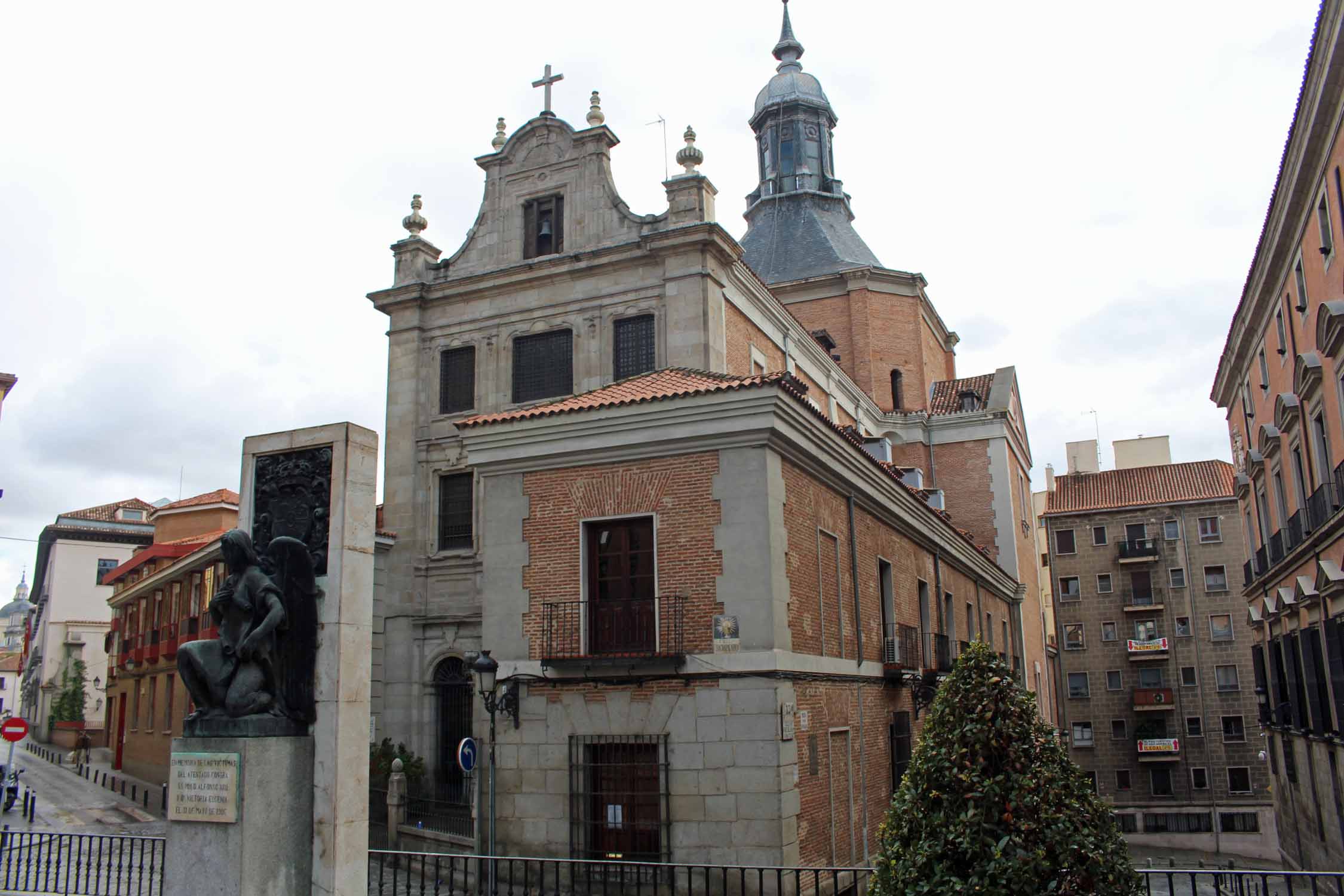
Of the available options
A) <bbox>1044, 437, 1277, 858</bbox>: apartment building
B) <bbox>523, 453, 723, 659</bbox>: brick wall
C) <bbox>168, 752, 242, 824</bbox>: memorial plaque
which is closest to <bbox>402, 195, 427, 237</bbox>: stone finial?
<bbox>523, 453, 723, 659</bbox>: brick wall

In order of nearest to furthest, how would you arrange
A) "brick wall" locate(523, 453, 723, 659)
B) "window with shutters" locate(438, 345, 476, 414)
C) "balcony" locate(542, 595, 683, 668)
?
"balcony" locate(542, 595, 683, 668) → "brick wall" locate(523, 453, 723, 659) → "window with shutters" locate(438, 345, 476, 414)

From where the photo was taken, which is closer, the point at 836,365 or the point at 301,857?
the point at 301,857

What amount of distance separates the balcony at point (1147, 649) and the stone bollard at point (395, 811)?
131 ft

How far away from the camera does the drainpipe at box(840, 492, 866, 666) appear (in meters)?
17.3

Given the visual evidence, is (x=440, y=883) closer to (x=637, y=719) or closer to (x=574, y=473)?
(x=637, y=719)

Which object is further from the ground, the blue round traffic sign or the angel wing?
the angel wing

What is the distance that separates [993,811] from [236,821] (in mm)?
5486

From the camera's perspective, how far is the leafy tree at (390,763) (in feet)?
75.1

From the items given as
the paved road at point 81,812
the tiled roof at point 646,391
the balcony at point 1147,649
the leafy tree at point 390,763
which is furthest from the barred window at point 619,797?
the balcony at point 1147,649

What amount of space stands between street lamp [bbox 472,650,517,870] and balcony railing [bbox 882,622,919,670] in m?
6.83

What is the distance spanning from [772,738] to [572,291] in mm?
14612

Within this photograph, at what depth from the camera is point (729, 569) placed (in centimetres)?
1425

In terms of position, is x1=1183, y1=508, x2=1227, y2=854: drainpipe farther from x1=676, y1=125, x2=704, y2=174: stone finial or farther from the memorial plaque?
the memorial plaque

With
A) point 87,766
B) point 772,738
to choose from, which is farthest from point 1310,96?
point 87,766
